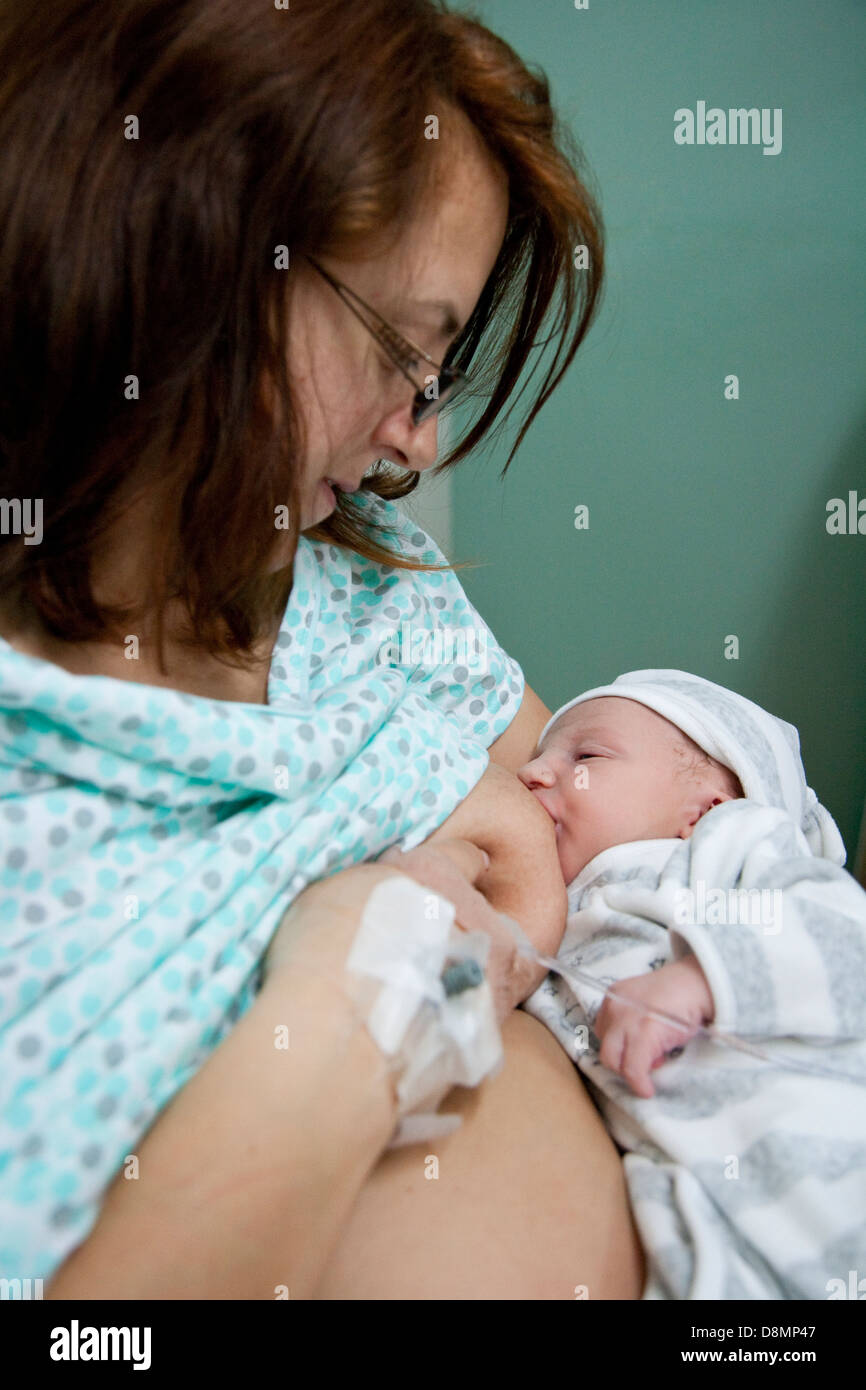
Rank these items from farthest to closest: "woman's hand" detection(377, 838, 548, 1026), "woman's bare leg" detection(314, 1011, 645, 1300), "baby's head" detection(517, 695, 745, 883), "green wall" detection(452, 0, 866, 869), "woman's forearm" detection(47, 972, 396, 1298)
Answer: "green wall" detection(452, 0, 866, 869)
"baby's head" detection(517, 695, 745, 883)
"woman's hand" detection(377, 838, 548, 1026)
"woman's bare leg" detection(314, 1011, 645, 1300)
"woman's forearm" detection(47, 972, 396, 1298)

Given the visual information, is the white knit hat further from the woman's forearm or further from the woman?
the woman's forearm

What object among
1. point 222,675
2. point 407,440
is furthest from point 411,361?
point 222,675

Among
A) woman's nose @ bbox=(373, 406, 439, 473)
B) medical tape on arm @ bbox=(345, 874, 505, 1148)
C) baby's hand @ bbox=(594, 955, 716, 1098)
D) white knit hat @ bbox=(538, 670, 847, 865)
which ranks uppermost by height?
woman's nose @ bbox=(373, 406, 439, 473)

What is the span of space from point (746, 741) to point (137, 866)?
2.52ft

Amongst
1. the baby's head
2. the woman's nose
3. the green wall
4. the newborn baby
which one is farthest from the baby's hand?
the green wall

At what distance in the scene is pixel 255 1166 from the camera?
62 cm

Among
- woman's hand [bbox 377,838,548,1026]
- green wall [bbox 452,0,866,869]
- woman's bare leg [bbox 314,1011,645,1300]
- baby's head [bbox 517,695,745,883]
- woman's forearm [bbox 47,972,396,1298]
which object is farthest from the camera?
green wall [bbox 452,0,866,869]

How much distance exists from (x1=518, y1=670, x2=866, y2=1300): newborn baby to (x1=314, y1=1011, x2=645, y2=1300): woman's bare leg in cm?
5

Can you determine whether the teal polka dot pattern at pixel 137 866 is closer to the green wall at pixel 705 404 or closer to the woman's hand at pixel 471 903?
the woman's hand at pixel 471 903

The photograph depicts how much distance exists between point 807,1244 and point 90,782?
666mm

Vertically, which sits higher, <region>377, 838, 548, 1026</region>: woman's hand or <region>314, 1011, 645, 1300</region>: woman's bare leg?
<region>377, 838, 548, 1026</region>: woman's hand

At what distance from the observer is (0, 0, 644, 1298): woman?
645mm

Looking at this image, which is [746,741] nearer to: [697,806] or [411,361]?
[697,806]

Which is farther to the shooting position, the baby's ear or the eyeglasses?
the baby's ear
